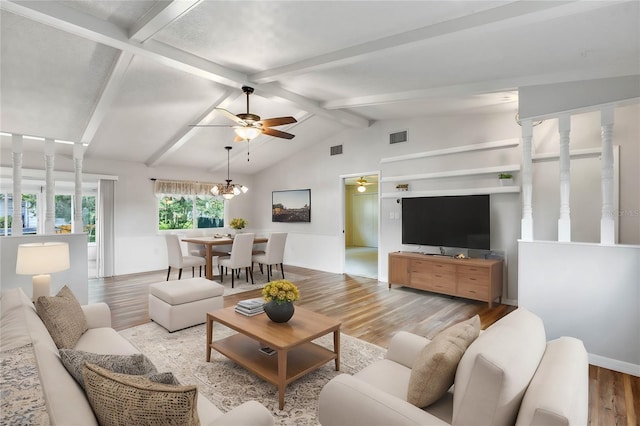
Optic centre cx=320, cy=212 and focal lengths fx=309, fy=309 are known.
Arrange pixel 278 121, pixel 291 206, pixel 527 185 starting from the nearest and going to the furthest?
pixel 527 185, pixel 278 121, pixel 291 206

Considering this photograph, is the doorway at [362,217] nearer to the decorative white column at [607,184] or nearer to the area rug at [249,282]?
the area rug at [249,282]

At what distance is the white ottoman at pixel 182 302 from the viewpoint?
137 inches

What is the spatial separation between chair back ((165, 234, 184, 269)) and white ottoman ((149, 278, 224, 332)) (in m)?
1.74

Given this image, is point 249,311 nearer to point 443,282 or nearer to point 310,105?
point 443,282

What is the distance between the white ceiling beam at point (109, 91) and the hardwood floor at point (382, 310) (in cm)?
268

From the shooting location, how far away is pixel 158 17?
275 centimetres

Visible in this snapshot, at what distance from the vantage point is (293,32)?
301 centimetres

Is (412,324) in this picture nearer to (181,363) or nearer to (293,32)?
(181,363)

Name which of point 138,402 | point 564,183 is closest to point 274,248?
point 564,183

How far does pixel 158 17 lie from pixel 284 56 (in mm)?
1315

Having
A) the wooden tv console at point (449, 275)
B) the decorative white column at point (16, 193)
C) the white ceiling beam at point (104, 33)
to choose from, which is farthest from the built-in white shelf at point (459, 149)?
the decorative white column at point (16, 193)

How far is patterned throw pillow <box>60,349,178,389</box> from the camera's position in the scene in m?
1.17

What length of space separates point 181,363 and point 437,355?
7.84 feet

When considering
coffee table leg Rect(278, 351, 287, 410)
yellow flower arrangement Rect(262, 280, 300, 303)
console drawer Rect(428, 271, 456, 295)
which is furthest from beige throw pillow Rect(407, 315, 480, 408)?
console drawer Rect(428, 271, 456, 295)
